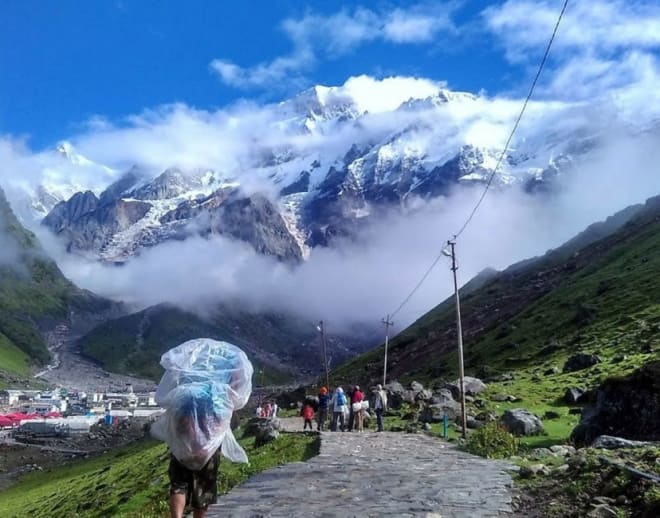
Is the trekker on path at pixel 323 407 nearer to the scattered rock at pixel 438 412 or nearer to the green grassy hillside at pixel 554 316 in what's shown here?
the scattered rock at pixel 438 412

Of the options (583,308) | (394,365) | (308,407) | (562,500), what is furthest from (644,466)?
(394,365)

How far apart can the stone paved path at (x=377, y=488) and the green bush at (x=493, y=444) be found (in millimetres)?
676

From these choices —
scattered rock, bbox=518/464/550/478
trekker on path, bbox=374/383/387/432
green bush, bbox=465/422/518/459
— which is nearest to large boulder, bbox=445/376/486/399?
trekker on path, bbox=374/383/387/432

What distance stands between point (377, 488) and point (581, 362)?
44184 millimetres

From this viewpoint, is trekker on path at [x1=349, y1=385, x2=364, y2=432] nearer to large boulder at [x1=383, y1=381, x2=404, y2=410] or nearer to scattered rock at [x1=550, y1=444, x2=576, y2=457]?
large boulder at [x1=383, y1=381, x2=404, y2=410]

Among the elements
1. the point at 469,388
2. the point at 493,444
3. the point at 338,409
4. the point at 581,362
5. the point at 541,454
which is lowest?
the point at 541,454

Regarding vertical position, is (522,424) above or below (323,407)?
below

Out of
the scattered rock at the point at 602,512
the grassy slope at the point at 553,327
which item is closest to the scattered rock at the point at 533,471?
the scattered rock at the point at 602,512

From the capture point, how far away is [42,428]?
153 m

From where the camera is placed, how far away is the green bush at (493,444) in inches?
869

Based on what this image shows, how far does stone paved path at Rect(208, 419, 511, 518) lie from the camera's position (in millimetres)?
12977

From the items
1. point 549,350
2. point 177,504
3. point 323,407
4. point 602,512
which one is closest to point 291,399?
point 549,350

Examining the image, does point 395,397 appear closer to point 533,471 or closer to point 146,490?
point 146,490

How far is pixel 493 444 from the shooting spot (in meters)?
22.8
